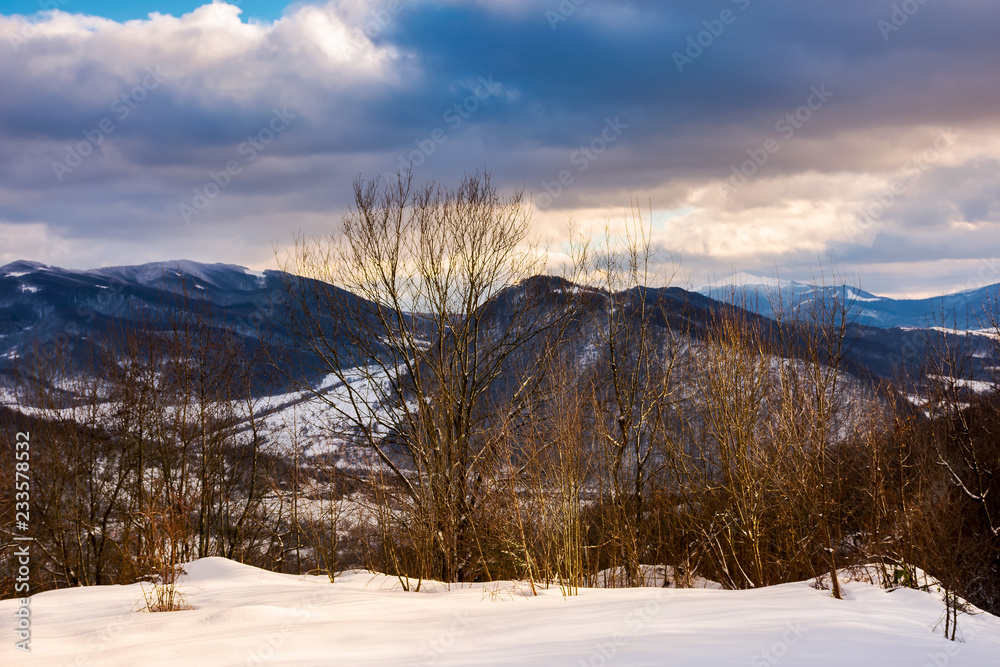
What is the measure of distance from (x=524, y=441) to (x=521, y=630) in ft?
14.0

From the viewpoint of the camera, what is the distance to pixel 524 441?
9383mm

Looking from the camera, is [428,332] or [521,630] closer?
[521,630]

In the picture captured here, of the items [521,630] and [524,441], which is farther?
[524,441]

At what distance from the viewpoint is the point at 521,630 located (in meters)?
5.19

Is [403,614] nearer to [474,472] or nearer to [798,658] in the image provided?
[798,658]

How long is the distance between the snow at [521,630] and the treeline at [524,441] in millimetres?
698

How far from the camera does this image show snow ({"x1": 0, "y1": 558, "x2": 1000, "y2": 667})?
441 cm

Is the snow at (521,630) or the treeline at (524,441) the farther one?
the treeline at (524,441)

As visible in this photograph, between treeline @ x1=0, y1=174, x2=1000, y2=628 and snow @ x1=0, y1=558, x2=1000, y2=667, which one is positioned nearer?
snow @ x1=0, y1=558, x2=1000, y2=667

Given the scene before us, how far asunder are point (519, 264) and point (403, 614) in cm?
886

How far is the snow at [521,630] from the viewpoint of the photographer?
4.41 metres

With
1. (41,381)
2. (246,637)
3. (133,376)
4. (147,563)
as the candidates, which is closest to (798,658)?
(246,637)

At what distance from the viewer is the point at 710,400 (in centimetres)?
1053

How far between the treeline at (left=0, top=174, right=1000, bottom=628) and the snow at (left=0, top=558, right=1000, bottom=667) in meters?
0.70
